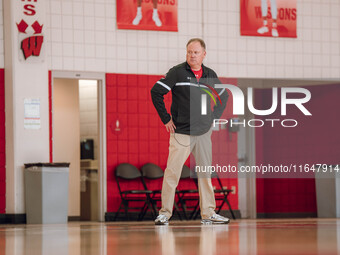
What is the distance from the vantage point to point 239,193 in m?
10.5

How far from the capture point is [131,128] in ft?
32.2

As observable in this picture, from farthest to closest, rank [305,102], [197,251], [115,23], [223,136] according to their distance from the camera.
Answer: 1. [305,102]
2. [223,136]
3. [115,23]
4. [197,251]

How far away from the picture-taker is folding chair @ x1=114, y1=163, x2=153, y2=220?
370 inches

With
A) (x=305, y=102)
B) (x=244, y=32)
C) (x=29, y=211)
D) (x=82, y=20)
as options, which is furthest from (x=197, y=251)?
(x=305, y=102)

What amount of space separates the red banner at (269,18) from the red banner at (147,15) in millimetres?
1107

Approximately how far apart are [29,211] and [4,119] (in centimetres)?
126

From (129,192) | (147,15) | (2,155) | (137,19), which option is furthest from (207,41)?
(2,155)

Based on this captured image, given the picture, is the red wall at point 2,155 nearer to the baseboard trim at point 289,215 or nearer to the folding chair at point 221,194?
the folding chair at point 221,194

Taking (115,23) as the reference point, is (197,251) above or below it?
below

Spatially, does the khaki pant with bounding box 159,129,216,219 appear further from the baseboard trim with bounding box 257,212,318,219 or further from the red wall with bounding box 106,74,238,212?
the baseboard trim with bounding box 257,212,318,219

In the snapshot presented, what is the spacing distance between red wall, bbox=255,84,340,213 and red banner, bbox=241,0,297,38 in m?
0.99

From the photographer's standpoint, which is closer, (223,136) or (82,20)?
(82,20)


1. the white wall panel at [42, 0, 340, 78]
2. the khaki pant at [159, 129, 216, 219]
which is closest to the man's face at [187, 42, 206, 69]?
the khaki pant at [159, 129, 216, 219]

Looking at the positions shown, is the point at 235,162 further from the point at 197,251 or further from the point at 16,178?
the point at 197,251
